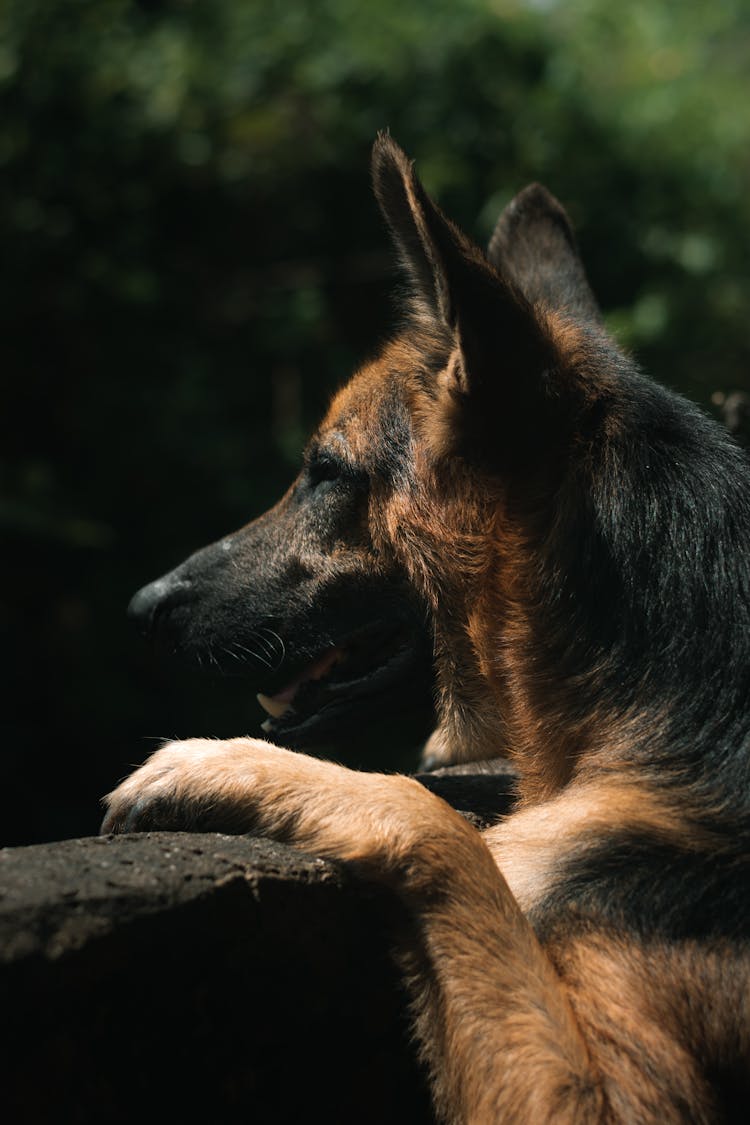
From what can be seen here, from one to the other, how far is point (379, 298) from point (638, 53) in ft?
17.4

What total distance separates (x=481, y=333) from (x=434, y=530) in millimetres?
627

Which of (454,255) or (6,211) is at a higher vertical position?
(6,211)

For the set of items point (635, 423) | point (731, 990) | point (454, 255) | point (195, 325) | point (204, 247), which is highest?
point (204, 247)

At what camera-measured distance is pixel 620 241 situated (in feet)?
29.7

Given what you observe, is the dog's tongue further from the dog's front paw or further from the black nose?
the dog's front paw

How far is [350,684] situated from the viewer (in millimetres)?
3898

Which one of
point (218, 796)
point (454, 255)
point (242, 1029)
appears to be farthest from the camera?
point (454, 255)

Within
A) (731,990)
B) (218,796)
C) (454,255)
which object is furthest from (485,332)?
(731,990)

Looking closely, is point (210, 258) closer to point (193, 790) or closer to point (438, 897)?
point (193, 790)

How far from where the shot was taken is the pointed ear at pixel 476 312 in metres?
3.32

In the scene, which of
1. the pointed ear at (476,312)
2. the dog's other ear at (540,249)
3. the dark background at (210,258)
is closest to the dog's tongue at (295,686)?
the pointed ear at (476,312)

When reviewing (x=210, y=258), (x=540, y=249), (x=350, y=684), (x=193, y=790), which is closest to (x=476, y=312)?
(x=350, y=684)

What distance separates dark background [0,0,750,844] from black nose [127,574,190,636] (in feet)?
10.9

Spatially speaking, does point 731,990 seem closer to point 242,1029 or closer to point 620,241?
point 242,1029
